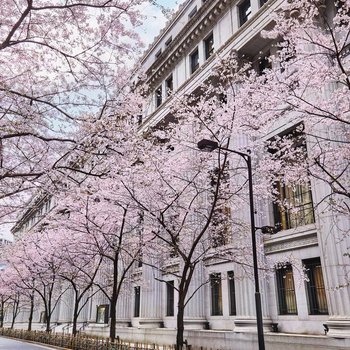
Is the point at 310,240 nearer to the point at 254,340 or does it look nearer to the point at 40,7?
the point at 254,340

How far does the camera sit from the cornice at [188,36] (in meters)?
27.5

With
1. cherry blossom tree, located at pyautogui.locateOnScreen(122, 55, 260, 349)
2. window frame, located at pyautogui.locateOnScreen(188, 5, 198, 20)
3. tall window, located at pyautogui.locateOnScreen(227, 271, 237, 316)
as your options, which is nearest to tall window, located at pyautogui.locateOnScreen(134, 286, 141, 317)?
tall window, located at pyautogui.locateOnScreen(227, 271, 237, 316)

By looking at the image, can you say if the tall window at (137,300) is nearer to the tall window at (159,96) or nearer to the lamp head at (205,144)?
the tall window at (159,96)

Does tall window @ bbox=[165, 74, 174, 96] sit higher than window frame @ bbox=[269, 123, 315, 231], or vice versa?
tall window @ bbox=[165, 74, 174, 96]

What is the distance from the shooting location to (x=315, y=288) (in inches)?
687

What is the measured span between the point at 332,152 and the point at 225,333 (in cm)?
1292

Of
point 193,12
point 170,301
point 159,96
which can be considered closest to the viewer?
point 170,301

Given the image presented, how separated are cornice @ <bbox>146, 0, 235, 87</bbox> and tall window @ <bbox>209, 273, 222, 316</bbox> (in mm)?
18816

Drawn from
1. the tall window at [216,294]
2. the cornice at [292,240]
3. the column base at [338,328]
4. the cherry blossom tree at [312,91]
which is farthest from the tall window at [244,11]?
the column base at [338,328]

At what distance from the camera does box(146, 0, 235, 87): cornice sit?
27.5 metres

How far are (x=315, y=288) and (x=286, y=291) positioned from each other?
1.96 metres

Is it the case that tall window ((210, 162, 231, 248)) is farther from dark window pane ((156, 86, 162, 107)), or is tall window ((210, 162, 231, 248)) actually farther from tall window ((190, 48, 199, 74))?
dark window pane ((156, 86, 162, 107))

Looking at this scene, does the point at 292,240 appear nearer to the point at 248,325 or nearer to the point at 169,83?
the point at 248,325

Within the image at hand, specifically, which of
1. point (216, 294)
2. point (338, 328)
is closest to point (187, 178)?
point (338, 328)
